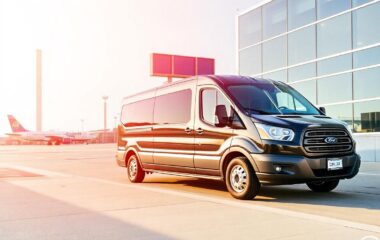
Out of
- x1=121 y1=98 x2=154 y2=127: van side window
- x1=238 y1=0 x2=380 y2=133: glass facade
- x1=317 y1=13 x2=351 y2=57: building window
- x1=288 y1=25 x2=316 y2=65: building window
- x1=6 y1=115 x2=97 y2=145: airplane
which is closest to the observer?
x1=121 y1=98 x2=154 y2=127: van side window

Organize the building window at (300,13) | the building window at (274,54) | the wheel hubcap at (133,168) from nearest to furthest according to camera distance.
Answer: the wheel hubcap at (133,168) → the building window at (300,13) → the building window at (274,54)

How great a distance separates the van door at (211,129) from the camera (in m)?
8.16

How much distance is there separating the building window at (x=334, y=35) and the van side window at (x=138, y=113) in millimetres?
11356

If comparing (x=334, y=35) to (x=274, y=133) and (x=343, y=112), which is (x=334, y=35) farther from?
(x=274, y=133)

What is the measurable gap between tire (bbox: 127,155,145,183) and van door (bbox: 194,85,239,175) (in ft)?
8.41

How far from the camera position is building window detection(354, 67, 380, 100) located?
1808 centimetres

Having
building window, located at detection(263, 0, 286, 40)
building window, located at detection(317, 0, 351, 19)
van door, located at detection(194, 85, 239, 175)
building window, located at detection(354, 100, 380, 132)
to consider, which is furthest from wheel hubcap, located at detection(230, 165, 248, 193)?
building window, located at detection(263, 0, 286, 40)

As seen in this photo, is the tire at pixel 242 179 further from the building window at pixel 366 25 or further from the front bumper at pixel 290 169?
the building window at pixel 366 25

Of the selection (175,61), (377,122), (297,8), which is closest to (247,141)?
(377,122)

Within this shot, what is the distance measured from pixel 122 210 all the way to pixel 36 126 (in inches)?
3564

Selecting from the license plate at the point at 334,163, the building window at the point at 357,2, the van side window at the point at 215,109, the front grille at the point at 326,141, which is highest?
the building window at the point at 357,2

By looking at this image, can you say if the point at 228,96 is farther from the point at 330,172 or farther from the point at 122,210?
the point at 122,210

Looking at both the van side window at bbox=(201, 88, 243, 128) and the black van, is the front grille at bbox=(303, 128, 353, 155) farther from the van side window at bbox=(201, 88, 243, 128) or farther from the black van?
the van side window at bbox=(201, 88, 243, 128)

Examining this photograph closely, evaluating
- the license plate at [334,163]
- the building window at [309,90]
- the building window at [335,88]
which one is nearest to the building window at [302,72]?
the building window at [309,90]
